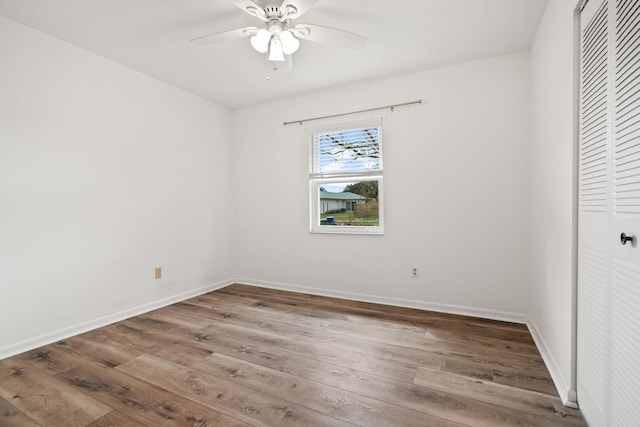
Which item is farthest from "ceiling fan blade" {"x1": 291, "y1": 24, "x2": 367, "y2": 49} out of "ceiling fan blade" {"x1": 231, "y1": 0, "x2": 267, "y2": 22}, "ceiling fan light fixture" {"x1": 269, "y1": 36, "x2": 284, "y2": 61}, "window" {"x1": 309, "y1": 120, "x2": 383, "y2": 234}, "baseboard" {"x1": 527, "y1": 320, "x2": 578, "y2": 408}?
"baseboard" {"x1": 527, "y1": 320, "x2": 578, "y2": 408}

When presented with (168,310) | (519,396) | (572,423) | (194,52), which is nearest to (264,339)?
(168,310)

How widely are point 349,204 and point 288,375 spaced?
210 centimetres

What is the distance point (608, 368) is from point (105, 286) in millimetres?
3552

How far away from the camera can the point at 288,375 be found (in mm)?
1871

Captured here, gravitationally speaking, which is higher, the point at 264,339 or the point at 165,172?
the point at 165,172

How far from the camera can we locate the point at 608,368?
119 centimetres

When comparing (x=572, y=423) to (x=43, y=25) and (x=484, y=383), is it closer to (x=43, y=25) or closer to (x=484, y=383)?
(x=484, y=383)

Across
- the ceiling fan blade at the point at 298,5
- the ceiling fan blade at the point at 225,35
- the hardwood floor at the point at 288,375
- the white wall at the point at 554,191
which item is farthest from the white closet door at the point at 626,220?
the ceiling fan blade at the point at 225,35

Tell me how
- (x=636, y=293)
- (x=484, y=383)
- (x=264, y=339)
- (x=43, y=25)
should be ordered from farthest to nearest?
(x=264, y=339) → (x=43, y=25) → (x=484, y=383) → (x=636, y=293)

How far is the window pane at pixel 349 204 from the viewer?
11.0ft

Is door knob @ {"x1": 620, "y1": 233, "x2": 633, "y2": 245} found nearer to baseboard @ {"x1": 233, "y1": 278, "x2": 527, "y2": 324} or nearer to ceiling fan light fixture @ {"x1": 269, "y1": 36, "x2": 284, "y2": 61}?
baseboard @ {"x1": 233, "y1": 278, "x2": 527, "y2": 324}

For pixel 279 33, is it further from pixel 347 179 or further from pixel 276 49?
pixel 347 179

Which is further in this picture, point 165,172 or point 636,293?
point 165,172

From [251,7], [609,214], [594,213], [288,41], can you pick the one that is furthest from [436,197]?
[251,7]
